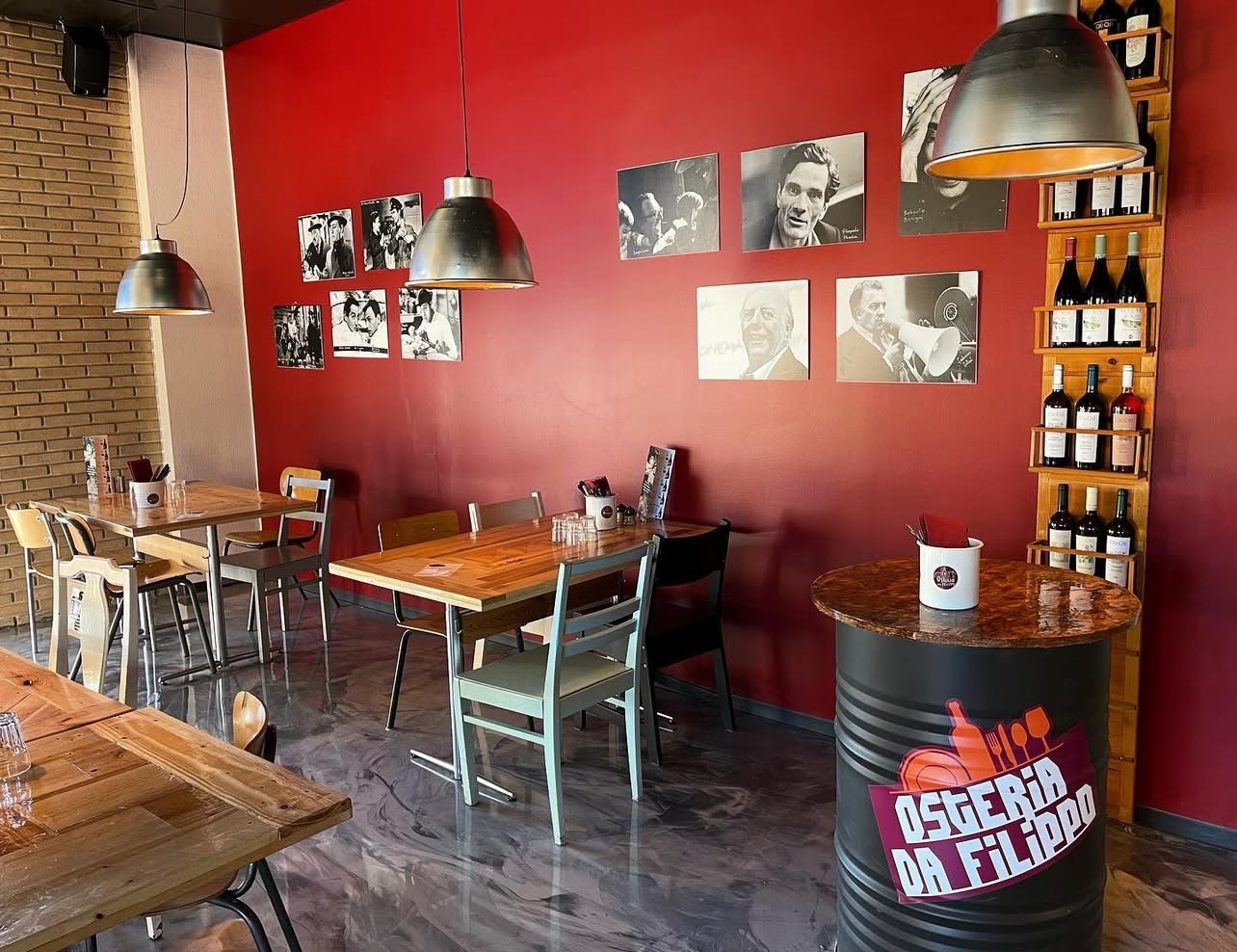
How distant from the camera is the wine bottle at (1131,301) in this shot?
274 centimetres

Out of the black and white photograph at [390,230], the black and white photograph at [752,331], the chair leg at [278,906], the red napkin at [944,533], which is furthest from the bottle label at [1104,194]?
the black and white photograph at [390,230]

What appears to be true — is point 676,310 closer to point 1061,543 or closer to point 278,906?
point 1061,543

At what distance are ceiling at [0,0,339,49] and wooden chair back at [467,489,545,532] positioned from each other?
3127mm

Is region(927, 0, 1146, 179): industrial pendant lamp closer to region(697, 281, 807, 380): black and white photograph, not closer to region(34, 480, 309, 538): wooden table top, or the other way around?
region(697, 281, 807, 380): black and white photograph

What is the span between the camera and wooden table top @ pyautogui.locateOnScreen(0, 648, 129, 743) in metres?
1.94

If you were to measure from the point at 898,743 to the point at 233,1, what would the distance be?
17.2 ft

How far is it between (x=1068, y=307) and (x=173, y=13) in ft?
16.7

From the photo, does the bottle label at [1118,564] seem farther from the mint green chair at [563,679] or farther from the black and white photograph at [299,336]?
the black and white photograph at [299,336]

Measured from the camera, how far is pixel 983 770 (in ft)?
6.27

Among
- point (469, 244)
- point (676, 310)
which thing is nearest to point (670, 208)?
point (676, 310)

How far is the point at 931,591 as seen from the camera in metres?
2.04

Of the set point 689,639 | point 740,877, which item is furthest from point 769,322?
point 740,877

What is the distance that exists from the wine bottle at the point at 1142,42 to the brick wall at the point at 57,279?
562 cm

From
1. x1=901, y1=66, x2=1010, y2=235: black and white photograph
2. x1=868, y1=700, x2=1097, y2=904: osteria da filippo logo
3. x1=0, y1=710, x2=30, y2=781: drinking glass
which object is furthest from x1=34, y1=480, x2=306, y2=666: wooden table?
x1=868, y1=700, x2=1097, y2=904: osteria da filippo logo
